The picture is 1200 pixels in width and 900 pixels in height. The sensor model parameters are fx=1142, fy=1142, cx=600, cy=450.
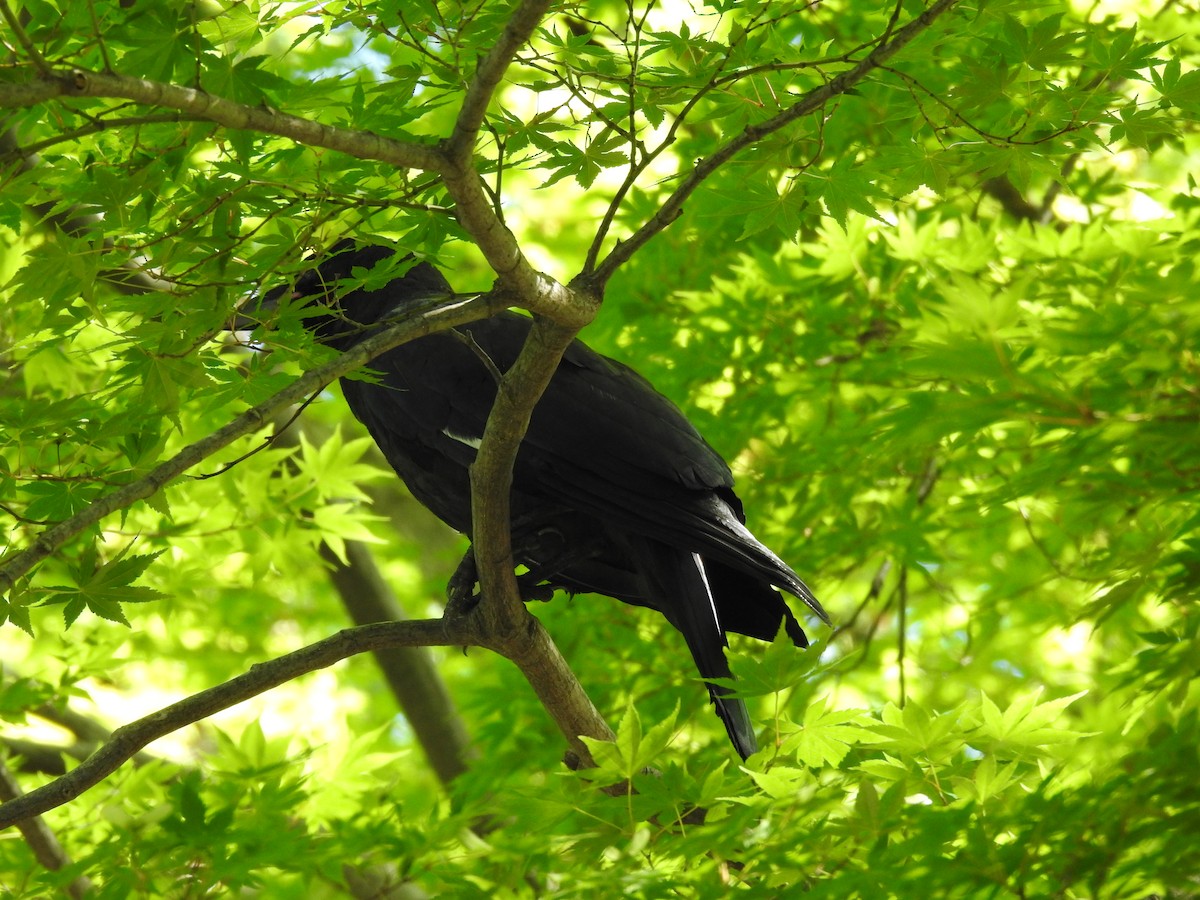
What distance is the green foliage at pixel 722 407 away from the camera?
1.54 metres

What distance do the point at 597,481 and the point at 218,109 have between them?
49.1 inches

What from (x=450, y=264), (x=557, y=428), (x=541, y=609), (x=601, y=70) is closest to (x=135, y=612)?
(x=541, y=609)

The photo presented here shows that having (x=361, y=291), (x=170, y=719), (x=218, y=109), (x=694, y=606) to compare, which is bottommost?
(x=694, y=606)

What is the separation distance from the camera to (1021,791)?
171 cm

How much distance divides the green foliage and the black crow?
0.71ft

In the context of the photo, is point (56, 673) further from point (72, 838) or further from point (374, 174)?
point (374, 174)

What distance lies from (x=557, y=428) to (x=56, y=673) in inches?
86.1

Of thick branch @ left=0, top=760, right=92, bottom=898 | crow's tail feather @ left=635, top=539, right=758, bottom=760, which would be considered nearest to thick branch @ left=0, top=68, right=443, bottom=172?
crow's tail feather @ left=635, top=539, right=758, bottom=760

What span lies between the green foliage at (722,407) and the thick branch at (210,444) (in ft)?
0.61

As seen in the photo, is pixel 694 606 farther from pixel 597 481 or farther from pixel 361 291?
pixel 361 291

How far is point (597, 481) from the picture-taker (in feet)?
7.73

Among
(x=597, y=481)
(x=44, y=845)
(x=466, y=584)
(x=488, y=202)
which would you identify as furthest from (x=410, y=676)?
(x=488, y=202)

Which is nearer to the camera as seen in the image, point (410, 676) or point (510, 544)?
point (510, 544)

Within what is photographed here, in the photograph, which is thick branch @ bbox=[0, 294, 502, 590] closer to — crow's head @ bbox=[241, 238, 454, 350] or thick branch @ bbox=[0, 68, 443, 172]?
thick branch @ bbox=[0, 68, 443, 172]
